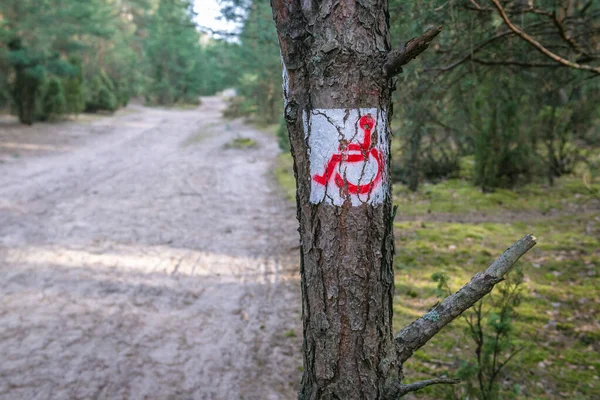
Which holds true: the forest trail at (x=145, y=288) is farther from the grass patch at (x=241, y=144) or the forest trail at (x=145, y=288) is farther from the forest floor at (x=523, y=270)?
the grass patch at (x=241, y=144)

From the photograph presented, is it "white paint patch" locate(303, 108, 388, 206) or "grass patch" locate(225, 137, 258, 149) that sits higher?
"white paint patch" locate(303, 108, 388, 206)

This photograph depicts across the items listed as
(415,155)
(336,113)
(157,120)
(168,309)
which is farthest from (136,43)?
(336,113)

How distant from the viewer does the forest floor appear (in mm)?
3971

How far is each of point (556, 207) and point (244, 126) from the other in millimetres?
17291

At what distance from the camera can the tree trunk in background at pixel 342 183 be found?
182cm

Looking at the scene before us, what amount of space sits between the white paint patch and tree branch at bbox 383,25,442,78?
0.52ft

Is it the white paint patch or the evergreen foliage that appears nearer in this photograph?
the white paint patch

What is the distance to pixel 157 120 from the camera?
92.0ft

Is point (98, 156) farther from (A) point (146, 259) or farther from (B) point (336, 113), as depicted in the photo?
(B) point (336, 113)

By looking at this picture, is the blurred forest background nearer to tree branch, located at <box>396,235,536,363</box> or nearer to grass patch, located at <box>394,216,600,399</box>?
grass patch, located at <box>394,216,600,399</box>

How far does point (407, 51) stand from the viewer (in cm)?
173

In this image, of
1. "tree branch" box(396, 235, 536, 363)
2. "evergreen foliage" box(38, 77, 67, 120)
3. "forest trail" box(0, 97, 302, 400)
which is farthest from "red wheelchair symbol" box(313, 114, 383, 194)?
"evergreen foliage" box(38, 77, 67, 120)

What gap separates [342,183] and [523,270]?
4969mm

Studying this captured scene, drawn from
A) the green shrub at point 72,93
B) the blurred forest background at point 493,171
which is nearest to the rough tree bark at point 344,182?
the blurred forest background at point 493,171
